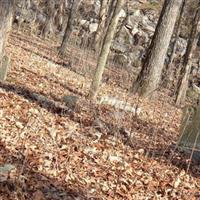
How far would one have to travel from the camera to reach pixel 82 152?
7.27m

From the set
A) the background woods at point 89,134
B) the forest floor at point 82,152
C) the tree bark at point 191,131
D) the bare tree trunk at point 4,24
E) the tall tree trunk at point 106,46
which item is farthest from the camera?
the tall tree trunk at point 106,46

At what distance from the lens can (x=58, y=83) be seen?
478 inches

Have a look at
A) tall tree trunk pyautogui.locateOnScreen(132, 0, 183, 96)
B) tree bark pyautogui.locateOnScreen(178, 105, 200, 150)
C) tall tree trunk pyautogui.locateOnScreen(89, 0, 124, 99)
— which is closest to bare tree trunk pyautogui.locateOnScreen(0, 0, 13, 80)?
tall tree trunk pyautogui.locateOnScreen(89, 0, 124, 99)

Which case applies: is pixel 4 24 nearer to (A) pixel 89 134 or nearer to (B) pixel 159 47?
(A) pixel 89 134

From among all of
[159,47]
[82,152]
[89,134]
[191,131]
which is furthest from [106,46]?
[159,47]

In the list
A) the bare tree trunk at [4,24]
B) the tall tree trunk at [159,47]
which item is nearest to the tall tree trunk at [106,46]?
the bare tree trunk at [4,24]

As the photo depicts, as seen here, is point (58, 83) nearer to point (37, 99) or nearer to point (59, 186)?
point (37, 99)

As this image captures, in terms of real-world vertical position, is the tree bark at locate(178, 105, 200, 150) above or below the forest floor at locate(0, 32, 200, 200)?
above

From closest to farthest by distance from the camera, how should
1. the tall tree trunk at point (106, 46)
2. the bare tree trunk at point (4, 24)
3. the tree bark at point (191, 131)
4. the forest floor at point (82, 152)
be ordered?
1. the forest floor at point (82, 152)
2. the tree bark at point (191, 131)
3. the bare tree trunk at point (4, 24)
4. the tall tree trunk at point (106, 46)

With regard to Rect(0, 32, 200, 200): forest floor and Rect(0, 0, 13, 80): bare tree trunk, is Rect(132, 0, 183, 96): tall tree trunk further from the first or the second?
Rect(0, 0, 13, 80): bare tree trunk

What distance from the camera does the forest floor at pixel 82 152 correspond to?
6023 millimetres

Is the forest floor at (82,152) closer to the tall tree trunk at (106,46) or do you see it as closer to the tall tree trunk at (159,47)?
the tall tree trunk at (106,46)

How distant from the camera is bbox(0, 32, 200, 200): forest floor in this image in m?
6.02

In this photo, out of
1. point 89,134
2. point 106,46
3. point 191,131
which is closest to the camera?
point 89,134
